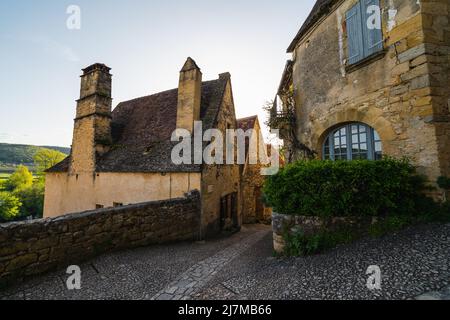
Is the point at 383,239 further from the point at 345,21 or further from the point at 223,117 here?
the point at 223,117

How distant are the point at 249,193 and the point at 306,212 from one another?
30.1 ft

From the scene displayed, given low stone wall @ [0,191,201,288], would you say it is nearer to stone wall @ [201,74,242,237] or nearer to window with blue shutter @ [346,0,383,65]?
stone wall @ [201,74,242,237]

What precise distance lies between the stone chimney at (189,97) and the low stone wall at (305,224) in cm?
554

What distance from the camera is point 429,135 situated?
401 cm

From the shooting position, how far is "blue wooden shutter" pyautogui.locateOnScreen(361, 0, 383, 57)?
16.0ft

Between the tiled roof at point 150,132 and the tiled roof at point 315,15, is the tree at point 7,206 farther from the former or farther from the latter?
the tiled roof at point 315,15

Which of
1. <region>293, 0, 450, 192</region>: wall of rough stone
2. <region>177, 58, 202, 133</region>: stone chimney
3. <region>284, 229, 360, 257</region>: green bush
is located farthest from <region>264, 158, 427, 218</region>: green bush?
<region>177, 58, 202, 133</region>: stone chimney

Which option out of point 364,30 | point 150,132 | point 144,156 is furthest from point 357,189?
point 150,132

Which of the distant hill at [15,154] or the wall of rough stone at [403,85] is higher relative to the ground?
the distant hill at [15,154]

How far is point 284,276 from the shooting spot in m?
3.21

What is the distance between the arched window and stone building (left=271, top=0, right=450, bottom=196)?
24 mm

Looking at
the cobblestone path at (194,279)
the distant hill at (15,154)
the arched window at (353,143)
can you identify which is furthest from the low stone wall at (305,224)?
the distant hill at (15,154)

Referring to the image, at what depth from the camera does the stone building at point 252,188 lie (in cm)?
1298
